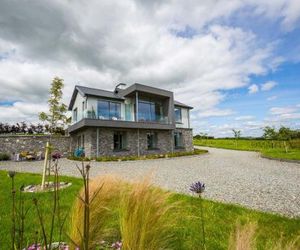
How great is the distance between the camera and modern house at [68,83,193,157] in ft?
55.7

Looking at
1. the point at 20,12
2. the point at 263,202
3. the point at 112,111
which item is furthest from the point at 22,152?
the point at 263,202

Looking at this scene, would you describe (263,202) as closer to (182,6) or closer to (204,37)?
(182,6)

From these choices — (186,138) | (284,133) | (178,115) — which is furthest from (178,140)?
(284,133)

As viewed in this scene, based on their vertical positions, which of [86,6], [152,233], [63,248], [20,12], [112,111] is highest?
[20,12]

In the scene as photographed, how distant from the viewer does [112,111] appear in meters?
18.5

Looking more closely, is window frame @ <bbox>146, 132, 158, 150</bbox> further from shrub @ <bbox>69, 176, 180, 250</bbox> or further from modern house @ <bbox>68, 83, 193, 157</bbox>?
shrub @ <bbox>69, 176, 180, 250</bbox>

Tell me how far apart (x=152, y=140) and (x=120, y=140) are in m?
3.40

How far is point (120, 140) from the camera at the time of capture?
18.7 metres

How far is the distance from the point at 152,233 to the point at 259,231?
2.40 metres

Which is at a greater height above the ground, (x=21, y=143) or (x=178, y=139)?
(x=178, y=139)

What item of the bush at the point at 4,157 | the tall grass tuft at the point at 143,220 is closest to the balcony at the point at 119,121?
the bush at the point at 4,157

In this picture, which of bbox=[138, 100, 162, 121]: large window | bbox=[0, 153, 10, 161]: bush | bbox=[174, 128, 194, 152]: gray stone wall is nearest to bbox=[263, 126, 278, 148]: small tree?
bbox=[174, 128, 194, 152]: gray stone wall

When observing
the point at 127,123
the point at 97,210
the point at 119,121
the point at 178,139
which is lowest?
the point at 97,210

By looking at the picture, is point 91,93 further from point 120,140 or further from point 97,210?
point 97,210
